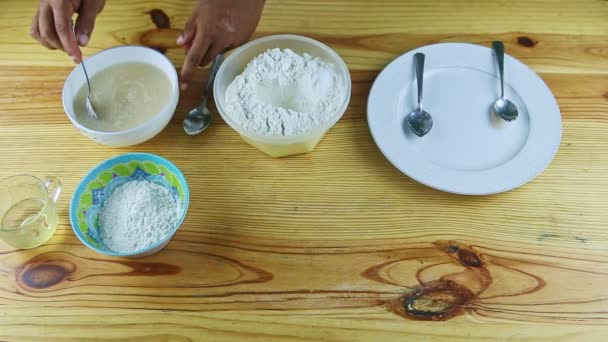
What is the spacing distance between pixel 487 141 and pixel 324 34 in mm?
403

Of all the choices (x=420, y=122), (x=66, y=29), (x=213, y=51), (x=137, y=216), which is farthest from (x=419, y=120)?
(x=66, y=29)

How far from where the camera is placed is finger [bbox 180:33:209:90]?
81 cm

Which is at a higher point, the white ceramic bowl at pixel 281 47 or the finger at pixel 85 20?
the white ceramic bowl at pixel 281 47

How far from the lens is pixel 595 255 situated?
Result: 0.72 metres

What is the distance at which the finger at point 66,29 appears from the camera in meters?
0.78

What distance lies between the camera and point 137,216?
71cm

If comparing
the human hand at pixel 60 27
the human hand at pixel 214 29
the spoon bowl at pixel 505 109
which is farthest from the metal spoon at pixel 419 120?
the human hand at pixel 60 27

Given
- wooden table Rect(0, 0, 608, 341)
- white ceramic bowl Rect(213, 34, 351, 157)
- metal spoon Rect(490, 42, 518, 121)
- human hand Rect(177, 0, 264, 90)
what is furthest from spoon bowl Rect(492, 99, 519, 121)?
human hand Rect(177, 0, 264, 90)

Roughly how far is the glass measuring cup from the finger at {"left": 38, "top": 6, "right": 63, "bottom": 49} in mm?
250

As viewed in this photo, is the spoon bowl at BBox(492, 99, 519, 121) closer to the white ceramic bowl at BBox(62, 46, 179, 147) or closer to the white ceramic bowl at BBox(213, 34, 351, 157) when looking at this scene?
the white ceramic bowl at BBox(213, 34, 351, 157)

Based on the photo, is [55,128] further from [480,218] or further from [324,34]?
[480,218]

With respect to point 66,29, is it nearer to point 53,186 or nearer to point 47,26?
point 47,26

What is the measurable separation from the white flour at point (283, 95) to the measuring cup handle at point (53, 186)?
0.32 meters

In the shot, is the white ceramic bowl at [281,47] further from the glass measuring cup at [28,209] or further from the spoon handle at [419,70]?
the glass measuring cup at [28,209]
